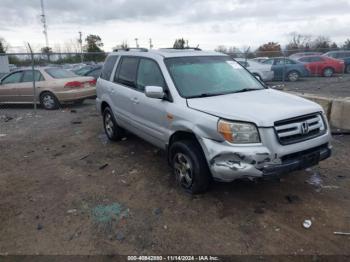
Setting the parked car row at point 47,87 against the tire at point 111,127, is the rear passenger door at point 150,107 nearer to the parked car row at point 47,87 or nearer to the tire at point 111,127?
the tire at point 111,127

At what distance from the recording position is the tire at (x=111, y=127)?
670 cm

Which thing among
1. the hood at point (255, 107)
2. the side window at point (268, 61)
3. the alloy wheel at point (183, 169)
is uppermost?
the side window at point (268, 61)

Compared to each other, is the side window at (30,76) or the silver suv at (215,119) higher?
the side window at (30,76)

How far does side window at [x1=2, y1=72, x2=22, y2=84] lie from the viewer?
12.1 m

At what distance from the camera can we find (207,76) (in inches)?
193

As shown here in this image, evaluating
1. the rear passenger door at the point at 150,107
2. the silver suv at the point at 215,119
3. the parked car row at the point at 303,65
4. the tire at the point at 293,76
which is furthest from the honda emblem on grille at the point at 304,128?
the tire at the point at 293,76

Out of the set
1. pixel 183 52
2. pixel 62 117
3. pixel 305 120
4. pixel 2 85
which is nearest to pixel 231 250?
pixel 305 120

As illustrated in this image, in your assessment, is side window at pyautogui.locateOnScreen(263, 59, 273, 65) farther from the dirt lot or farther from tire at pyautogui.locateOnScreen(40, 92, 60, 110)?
the dirt lot

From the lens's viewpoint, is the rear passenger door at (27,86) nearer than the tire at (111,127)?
No

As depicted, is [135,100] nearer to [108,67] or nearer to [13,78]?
[108,67]

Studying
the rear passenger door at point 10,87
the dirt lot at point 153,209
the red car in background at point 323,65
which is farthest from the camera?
the red car in background at point 323,65

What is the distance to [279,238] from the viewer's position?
341 cm

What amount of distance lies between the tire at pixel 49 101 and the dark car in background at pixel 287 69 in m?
12.1

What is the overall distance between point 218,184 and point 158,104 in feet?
4.71
